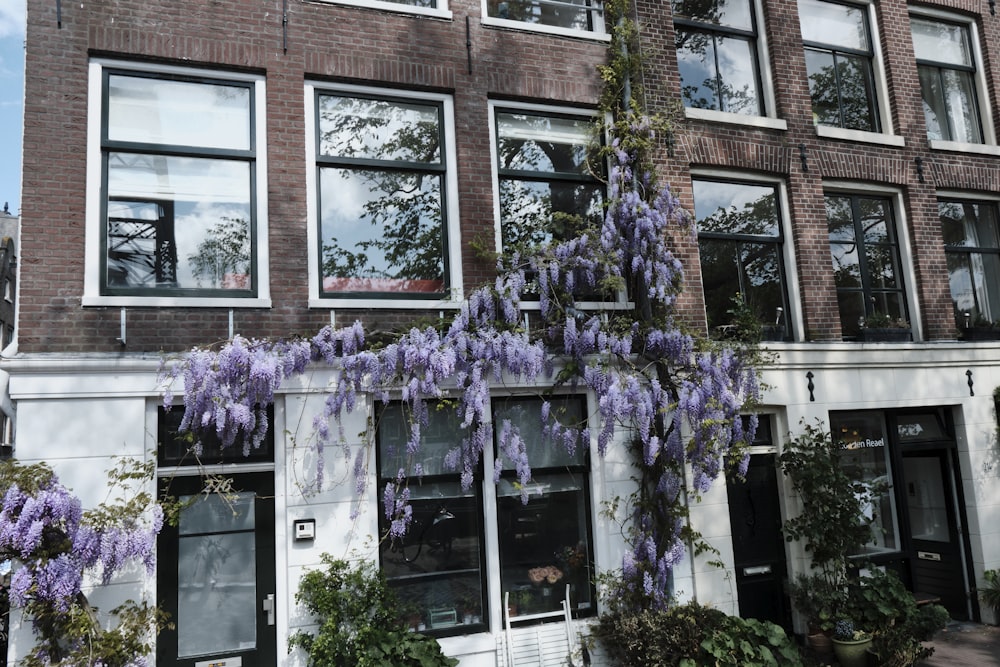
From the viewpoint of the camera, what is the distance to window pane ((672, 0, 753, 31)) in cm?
1029

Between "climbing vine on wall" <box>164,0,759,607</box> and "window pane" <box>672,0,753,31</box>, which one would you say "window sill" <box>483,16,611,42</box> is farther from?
"window pane" <box>672,0,753,31</box>

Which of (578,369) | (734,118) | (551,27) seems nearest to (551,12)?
(551,27)

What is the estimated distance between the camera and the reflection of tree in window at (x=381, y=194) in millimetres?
8062

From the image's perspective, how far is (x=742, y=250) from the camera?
32.9 ft

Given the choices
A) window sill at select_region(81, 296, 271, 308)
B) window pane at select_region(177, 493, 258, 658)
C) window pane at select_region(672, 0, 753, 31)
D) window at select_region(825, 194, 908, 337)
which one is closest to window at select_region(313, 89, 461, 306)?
window sill at select_region(81, 296, 271, 308)

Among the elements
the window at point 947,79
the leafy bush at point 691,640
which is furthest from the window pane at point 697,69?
the leafy bush at point 691,640

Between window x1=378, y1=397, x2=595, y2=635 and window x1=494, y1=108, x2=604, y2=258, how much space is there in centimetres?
209

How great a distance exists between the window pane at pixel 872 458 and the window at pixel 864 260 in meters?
1.22

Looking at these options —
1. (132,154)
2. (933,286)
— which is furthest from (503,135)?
(933,286)

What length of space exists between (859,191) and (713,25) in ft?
10.5

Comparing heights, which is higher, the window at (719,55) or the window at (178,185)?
the window at (719,55)

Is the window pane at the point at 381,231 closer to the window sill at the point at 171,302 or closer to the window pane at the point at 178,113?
the window sill at the point at 171,302

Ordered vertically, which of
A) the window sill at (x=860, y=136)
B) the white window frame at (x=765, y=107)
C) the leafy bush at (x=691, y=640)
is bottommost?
the leafy bush at (x=691, y=640)

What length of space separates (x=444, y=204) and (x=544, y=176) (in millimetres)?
1340
